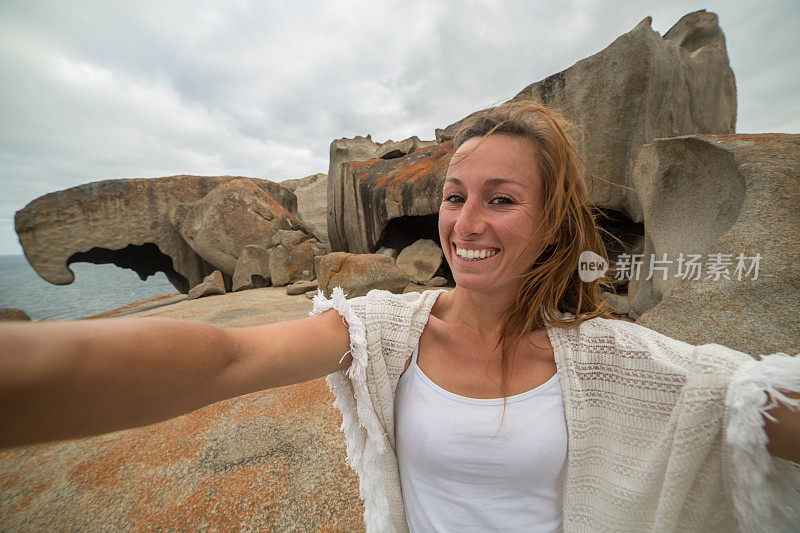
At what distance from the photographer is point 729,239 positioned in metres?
2.06

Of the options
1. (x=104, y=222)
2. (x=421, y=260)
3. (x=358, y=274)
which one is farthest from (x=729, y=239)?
(x=104, y=222)

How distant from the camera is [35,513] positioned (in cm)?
151

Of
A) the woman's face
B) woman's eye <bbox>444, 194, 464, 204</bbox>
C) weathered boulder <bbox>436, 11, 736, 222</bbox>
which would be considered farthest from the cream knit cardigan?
weathered boulder <bbox>436, 11, 736, 222</bbox>

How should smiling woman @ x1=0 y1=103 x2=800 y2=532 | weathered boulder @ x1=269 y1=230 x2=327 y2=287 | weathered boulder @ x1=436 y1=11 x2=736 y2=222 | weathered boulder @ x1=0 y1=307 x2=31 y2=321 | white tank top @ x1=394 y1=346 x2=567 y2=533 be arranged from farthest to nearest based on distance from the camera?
weathered boulder @ x1=269 y1=230 x2=327 y2=287, weathered boulder @ x1=436 y1=11 x2=736 y2=222, weathered boulder @ x1=0 y1=307 x2=31 y2=321, white tank top @ x1=394 y1=346 x2=567 y2=533, smiling woman @ x1=0 y1=103 x2=800 y2=532

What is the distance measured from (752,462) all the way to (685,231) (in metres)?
2.81

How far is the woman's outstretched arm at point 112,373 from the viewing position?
0.38 meters

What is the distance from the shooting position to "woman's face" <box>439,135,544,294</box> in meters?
0.84

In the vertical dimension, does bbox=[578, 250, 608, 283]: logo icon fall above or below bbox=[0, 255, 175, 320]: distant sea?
above

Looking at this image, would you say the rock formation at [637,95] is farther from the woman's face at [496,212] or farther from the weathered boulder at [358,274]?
the woman's face at [496,212]

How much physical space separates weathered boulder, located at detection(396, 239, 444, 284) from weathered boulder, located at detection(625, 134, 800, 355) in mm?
4048

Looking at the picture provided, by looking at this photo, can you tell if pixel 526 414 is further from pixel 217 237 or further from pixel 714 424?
pixel 217 237

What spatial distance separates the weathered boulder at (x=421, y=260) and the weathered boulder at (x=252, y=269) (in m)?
3.49

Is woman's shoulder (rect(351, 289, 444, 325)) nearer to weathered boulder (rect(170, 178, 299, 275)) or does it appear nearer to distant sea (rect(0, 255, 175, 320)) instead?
distant sea (rect(0, 255, 175, 320))

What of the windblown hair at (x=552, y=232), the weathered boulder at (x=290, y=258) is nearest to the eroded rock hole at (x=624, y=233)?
the windblown hair at (x=552, y=232)
